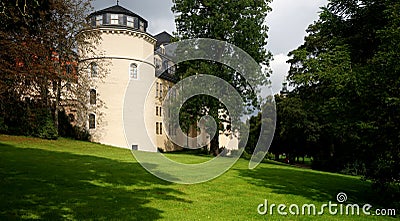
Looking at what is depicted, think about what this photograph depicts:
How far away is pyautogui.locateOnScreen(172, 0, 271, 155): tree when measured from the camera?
114 feet

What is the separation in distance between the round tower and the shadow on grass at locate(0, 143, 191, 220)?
23.5m

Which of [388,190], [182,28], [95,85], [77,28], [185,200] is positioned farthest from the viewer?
[95,85]

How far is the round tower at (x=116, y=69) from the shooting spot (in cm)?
4069

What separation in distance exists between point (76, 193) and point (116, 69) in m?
31.7

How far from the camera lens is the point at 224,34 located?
3562 centimetres

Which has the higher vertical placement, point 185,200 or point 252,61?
point 252,61

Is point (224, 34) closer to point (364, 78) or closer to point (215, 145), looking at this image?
point (215, 145)

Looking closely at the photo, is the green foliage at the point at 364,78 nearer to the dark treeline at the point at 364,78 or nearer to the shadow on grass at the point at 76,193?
the dark treeline at the point at 364,78

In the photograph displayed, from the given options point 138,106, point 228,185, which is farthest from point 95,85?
point 228,185

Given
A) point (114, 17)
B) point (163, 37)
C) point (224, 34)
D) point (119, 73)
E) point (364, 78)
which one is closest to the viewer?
point (364, 78)

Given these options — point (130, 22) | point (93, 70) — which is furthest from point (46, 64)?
point (130, 22)

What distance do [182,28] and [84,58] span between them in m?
11.3

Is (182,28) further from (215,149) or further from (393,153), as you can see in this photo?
(393,153)

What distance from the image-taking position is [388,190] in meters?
14.2
